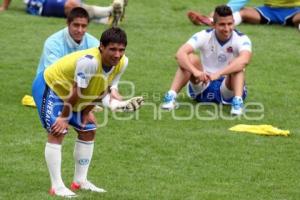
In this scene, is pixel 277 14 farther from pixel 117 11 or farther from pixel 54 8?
pixel 54 8

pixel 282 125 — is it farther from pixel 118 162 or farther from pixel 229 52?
pixel 118 162

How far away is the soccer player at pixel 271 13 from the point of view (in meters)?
14.3

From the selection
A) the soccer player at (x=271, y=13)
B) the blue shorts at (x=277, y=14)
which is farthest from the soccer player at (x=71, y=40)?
the blue shorts at (x=277, y=14)

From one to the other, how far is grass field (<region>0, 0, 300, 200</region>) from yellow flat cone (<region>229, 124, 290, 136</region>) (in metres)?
0.11

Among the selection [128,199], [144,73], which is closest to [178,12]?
[144,73]

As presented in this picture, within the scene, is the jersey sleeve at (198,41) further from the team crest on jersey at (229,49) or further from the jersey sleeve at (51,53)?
the jersey sleeve at (51,53)

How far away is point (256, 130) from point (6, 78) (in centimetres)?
341

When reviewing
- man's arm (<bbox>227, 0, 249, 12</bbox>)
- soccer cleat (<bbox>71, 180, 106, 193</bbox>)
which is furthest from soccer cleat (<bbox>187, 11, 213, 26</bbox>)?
soccer cleat (<bbox>71, 180, 106, 193</bbox>)


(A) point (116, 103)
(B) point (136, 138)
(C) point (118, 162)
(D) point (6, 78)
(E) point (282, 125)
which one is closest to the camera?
(A) point (116, 103)

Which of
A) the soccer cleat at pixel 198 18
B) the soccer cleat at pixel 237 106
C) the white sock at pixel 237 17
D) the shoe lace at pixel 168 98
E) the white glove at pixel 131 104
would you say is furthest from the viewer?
the white sock at pixel 237 17

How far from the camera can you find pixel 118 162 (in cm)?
781

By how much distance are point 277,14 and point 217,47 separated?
14.9 feet

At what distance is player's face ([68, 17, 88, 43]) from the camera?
8.22m

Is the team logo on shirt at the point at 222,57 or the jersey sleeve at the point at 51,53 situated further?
the team logo on shirt at the point at 222,57
